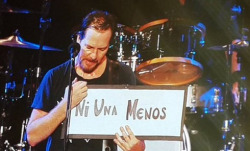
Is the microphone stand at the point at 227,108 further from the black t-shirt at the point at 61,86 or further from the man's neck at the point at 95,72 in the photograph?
the man's neck at the point at 95,72

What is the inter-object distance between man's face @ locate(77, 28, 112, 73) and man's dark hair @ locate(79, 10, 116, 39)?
0.03 meters

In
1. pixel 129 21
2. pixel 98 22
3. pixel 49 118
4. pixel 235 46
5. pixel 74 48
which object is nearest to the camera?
pixel 74 48

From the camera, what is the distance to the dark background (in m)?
2.34

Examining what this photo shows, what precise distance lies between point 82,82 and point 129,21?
549 millimetres

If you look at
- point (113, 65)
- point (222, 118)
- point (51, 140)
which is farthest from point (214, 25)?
point (51, 140)

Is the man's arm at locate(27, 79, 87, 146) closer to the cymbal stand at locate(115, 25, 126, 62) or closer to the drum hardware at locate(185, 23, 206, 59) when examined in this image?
the cymbal stand at locate(115, 25, 126, 62)

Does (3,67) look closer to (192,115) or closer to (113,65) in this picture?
(113,65)

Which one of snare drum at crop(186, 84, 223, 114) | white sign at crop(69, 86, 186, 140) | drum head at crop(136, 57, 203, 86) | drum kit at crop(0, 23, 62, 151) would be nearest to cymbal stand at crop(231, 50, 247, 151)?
snare drum at crop(186, 84, 223, 114)

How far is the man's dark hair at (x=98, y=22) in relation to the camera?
85.1 inches

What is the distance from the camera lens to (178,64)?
2.23 metres

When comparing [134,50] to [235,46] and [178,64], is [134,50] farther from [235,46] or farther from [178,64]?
[235,46]

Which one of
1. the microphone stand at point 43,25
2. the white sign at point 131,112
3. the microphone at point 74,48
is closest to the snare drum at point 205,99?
the white sign at point 131,112

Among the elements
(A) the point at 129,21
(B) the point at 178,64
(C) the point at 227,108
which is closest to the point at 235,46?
(C) the point at 227,108

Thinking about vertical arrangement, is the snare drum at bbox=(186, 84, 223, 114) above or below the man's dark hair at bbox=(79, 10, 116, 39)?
below
